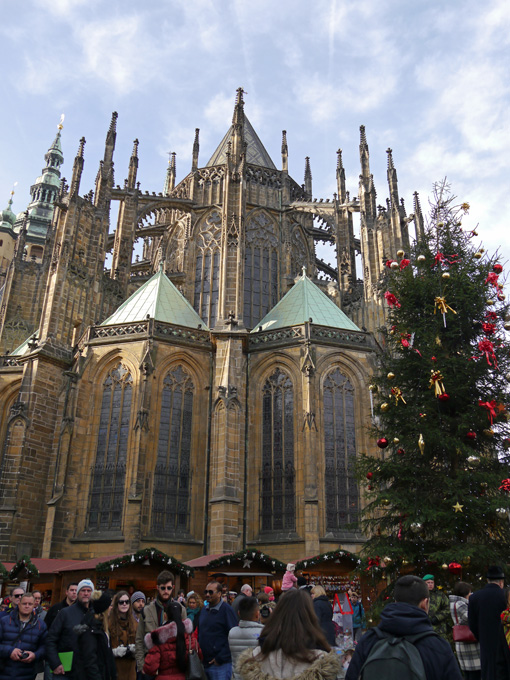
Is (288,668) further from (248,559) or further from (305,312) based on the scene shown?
(305,312)

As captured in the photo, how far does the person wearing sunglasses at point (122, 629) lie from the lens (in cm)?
837

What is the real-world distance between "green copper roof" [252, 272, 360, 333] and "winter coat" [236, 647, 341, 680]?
23.4 m

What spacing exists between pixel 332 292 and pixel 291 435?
11.0 meters

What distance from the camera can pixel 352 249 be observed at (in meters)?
34.8

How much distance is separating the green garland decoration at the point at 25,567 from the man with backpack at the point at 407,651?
1699 cm

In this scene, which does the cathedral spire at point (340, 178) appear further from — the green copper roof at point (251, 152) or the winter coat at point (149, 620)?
the winter coat at point (149, 620)

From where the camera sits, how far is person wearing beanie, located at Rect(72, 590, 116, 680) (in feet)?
22.5

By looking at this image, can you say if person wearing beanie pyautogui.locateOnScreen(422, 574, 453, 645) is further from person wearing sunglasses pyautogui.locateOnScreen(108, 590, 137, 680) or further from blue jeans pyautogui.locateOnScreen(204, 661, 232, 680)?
person wearing sunglasses pyautogui.locateOnScreen(108, 590, 137, 680)

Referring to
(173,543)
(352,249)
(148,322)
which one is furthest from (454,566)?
(352,249)

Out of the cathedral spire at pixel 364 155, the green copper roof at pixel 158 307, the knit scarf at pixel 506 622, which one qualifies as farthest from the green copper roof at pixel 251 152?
the knit scarf at pixel 506 622

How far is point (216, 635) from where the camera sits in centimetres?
692

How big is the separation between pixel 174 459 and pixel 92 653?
17.7 meters

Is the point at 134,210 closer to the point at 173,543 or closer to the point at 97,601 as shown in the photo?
the point at 173,543

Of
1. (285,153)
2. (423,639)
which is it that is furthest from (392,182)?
(423,639)
